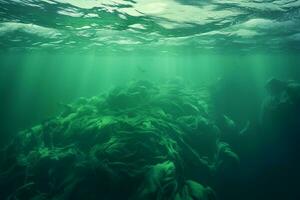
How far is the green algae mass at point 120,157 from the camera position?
9.30 meters

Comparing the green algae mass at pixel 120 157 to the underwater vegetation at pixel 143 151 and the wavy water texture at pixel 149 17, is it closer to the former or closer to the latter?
the underwater vegetation at pixel 143 151

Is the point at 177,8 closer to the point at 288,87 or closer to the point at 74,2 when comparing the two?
the point at 74,2

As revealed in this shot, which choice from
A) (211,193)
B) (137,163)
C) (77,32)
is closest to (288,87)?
(211,193)

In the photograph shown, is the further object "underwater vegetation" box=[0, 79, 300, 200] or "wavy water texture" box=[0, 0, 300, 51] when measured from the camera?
"wavy water texture" box=[0, 0, 300, 51]

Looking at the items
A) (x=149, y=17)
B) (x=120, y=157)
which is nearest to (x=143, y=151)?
(x=120, y=157)

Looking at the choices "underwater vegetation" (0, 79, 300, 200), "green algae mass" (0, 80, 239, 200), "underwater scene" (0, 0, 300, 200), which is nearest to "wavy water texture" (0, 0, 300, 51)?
"underwater scene" (0, 0, 300, 200)

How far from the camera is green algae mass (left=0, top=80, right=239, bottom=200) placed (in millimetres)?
9305

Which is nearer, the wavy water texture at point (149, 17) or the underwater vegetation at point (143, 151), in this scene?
the underwater vegetation at point (143, 151)

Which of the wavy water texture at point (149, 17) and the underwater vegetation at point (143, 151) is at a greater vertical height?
the wavy water texture at point (149, 17)

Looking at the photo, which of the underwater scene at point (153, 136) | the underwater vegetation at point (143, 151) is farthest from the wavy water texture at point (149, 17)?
the underwater vegetation at point (143, 151)

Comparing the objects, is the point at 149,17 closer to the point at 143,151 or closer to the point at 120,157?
the point at 143,151

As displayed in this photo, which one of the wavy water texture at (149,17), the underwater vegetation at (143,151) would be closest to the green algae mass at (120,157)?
the underwater vegetation at (143,151)

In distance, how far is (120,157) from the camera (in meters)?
10.5

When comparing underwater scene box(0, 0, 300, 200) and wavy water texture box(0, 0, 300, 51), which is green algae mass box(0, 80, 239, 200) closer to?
underwater scene box(0, 0, 300, 200)
